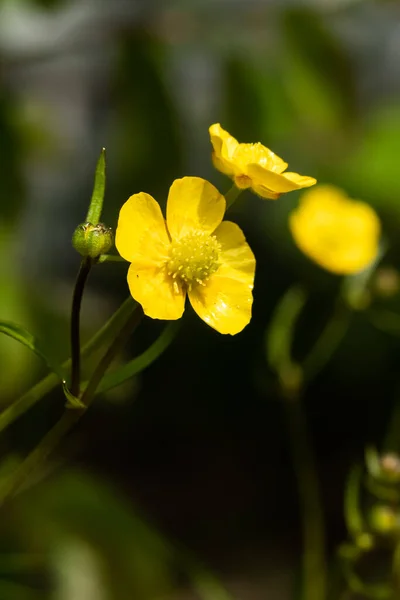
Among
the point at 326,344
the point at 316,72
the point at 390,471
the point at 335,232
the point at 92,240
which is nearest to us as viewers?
the point at 92,240

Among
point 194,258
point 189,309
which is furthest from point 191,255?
point 189,309

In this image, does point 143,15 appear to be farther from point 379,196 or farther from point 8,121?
point 379,196

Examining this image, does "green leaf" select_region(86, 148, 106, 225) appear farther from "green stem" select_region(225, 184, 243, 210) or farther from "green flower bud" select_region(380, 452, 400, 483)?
"green flower bud" select_region(380, 452, 400, 483)

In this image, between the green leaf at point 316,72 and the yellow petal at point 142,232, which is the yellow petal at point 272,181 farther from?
the green leaf at point 316,72

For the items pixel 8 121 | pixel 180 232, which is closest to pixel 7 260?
pixel 8 121

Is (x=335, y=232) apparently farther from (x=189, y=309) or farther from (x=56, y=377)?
(x=56, y=377)

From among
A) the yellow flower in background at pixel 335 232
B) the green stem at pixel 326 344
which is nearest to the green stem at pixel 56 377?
the yellow flower in background at pixel 335 232

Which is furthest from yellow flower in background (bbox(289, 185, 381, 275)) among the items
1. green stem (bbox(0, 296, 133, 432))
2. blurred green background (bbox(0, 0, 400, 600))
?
green stem (bbox(0, 296, 133, 432))
